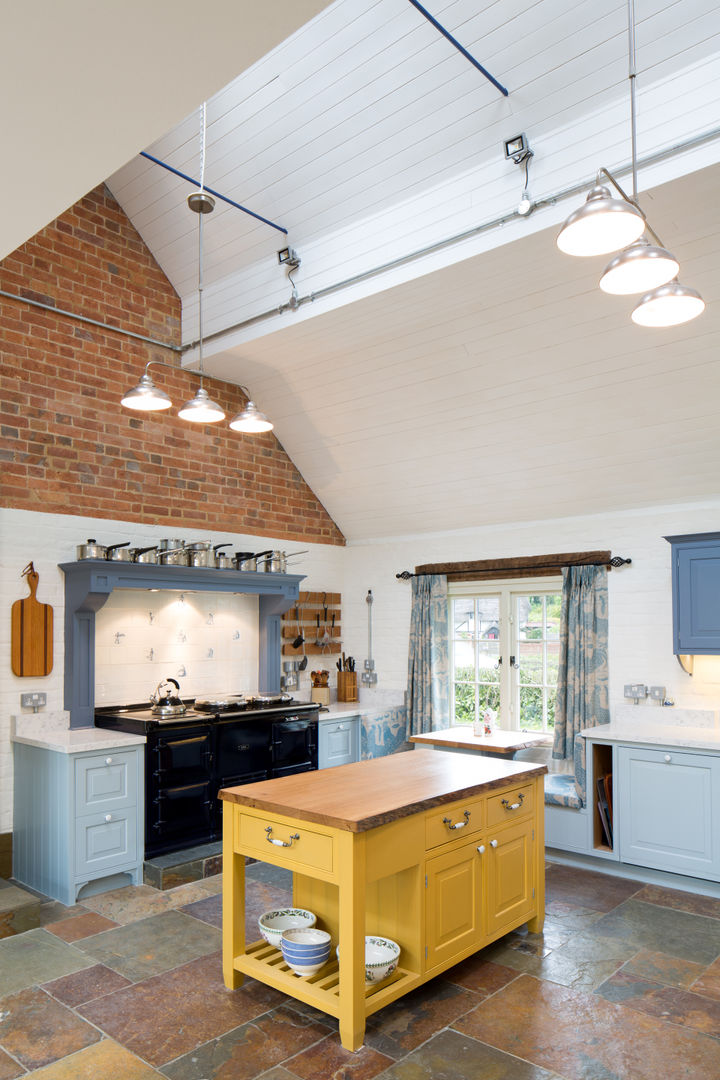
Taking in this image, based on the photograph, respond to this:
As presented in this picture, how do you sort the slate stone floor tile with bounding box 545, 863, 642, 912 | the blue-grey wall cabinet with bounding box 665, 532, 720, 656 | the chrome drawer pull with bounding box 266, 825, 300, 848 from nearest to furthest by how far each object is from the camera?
the chrome drawer pull with bounding box 266, 825, 300, 848 < the slate stone floor tile with bounding box 545, 863, 642, 912 < the blue-grey wall cabinet with bounding box 665, 532, 720, 656

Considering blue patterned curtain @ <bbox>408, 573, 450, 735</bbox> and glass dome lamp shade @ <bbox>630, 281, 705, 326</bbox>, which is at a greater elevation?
glass dome lamp shade @ <bbox>630, 281, 705, 326</bbox>

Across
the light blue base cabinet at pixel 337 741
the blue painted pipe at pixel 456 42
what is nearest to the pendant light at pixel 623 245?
the blue painted pipe at pixel 456 42

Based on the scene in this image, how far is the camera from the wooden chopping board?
16.4ft

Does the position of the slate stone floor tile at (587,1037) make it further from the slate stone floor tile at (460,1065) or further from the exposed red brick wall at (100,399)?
A: the exposed red brick wall at (100,399)

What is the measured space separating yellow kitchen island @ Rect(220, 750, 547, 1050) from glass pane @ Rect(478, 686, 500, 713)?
2536 mm

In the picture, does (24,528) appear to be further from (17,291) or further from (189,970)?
(189,970)

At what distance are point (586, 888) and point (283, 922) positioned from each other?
7.14 feet

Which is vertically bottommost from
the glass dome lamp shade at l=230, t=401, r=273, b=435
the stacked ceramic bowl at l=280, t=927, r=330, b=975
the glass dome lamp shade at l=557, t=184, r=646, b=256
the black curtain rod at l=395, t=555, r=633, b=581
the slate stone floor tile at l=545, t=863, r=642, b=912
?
the slate stone floor tile at l=545, t=863, r=642, b=912

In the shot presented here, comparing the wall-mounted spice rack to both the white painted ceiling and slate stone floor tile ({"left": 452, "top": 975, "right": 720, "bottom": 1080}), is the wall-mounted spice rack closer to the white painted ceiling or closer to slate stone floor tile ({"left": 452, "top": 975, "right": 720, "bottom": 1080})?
the white painted ceiling

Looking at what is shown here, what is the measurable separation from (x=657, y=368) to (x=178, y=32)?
3.98 metres

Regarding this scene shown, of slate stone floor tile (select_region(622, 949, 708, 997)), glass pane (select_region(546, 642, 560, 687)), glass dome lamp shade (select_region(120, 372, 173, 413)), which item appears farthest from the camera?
glass pane (select_region(546, 642, 560, 687))

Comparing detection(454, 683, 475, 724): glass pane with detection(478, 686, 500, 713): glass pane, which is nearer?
detection(478, 686, 500, 713): glass pane

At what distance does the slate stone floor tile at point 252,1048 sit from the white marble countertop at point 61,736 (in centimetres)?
200

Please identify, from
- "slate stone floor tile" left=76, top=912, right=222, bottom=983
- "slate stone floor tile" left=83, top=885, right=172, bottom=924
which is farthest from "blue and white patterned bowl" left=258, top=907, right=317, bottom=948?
"slate stone floor tile" left=83, top=885, right=172, bottom=924
